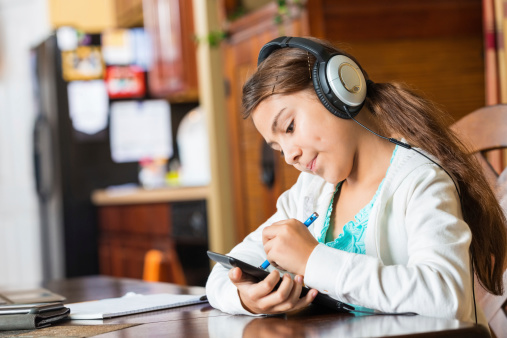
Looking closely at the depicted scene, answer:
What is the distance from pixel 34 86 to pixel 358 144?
4.47 m

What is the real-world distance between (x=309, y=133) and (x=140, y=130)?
441 centimetres

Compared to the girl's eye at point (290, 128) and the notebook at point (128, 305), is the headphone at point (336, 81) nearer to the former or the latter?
the girl's eye at point (290, 128)

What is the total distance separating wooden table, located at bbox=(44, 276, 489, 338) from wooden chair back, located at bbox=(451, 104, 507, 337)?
408mm

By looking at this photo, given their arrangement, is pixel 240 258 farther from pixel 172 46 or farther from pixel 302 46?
pixel 172 46

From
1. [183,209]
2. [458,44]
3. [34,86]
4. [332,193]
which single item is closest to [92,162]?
[34,86]

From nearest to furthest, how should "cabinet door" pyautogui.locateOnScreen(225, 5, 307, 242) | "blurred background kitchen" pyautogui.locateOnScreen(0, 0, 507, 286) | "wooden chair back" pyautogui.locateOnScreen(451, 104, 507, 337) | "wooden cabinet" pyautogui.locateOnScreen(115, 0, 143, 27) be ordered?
1. "wooden chair back" pyautogui.locateOnScreen(451, 104, 507, 337)
2. "blurred background kitchen" pyautogui.locateOnScreen(0, 0, 507, 286)
3. "cabinet door" pyautogui.locateOnScreen(225, 5, 307, 242)
4. "wooden cabinet" pyautogui.locateOnScreen(115, 0, 143, 27)

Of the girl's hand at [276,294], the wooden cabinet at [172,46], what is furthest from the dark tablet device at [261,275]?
the wooden cabinet at [172,46]

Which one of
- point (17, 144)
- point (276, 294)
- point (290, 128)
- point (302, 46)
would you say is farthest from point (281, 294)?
point (17, 144)

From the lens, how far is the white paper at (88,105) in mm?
5035

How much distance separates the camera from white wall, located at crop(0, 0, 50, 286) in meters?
5.82

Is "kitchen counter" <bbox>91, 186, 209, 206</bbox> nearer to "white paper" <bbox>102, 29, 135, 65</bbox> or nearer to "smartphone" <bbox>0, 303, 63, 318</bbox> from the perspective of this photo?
"white paper" <bbox>102, 29, 135, 65</bbox>

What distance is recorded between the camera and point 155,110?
→ 552cm

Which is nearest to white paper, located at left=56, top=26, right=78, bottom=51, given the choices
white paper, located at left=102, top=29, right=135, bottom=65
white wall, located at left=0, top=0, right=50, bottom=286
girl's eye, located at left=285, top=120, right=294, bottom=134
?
white paper, located at left=102, top=29, right=135, bottom=65

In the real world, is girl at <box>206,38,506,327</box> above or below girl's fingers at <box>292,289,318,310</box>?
above
